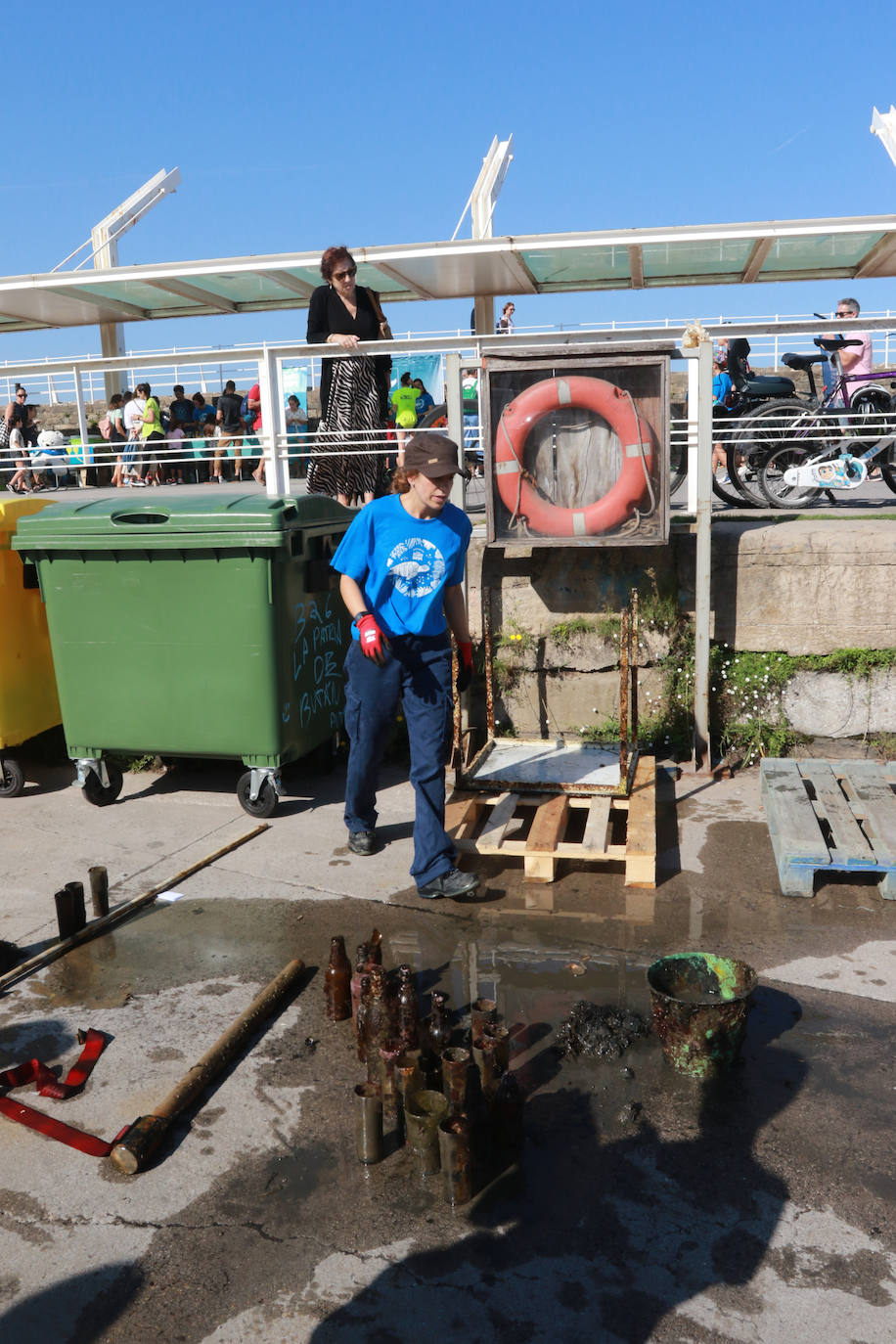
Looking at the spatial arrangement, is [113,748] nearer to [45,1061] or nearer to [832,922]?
[45,1061]

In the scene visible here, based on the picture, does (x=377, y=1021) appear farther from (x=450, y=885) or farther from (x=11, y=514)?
(x=11, y=514)

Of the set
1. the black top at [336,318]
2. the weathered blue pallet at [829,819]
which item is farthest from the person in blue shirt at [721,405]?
the weathered blue pallet at [829,819]

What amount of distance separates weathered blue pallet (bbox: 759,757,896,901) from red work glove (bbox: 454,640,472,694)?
1469mm

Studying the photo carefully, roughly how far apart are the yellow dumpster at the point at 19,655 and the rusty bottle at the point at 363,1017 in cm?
325

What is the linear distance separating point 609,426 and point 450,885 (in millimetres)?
2552

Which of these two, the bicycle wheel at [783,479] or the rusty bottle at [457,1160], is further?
the bicycle wheel at [783,479]

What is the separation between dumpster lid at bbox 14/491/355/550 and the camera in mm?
4914

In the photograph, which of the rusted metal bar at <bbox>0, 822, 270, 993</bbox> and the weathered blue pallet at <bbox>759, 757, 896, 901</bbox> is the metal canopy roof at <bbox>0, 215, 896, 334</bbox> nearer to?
the weathered blue pallet at <bbox>759, 757, 896, 901</bbox>

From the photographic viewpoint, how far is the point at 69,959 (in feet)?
12.3

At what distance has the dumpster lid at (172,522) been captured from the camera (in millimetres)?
4914

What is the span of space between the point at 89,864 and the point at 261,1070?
6.41 ft

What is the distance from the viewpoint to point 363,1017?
121 inches

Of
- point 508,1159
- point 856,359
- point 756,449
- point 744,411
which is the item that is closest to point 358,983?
point 508,1159

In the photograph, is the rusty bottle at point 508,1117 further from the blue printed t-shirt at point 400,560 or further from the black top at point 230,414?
the black top at point 230,414
